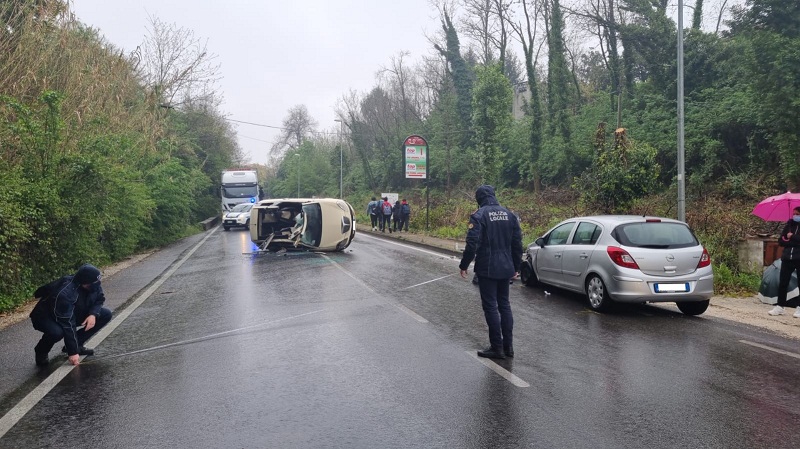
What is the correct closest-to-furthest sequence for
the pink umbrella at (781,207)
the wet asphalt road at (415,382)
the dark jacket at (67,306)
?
the wet asphalt road at (415,382) → the dark jacket at (67,306) → the pink umbrella at (781,207)

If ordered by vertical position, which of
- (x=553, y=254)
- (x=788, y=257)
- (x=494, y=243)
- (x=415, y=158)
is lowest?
(x=553, y=254)

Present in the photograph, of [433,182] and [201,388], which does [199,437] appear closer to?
[201,388]

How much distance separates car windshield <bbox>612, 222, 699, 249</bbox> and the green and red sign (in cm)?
2250

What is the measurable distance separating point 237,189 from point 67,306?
36.4m

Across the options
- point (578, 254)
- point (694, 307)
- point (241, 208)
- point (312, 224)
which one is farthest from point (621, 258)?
point (241, 208)

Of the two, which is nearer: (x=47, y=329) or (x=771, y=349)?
(x=47, y=329)

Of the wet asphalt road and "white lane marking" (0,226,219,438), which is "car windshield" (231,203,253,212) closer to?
the wet asphalt road

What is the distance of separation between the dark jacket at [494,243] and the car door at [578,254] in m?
3.55

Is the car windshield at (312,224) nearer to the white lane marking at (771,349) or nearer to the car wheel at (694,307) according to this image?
the car wheel at (694,307)

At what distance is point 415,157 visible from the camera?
32.0 metres

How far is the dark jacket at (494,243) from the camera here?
6.64m

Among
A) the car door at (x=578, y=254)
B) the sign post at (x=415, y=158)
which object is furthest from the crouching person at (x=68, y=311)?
the sign post at (x=415, y=158)

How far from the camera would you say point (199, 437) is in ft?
14.9

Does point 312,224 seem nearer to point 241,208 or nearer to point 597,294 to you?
point 597,294
